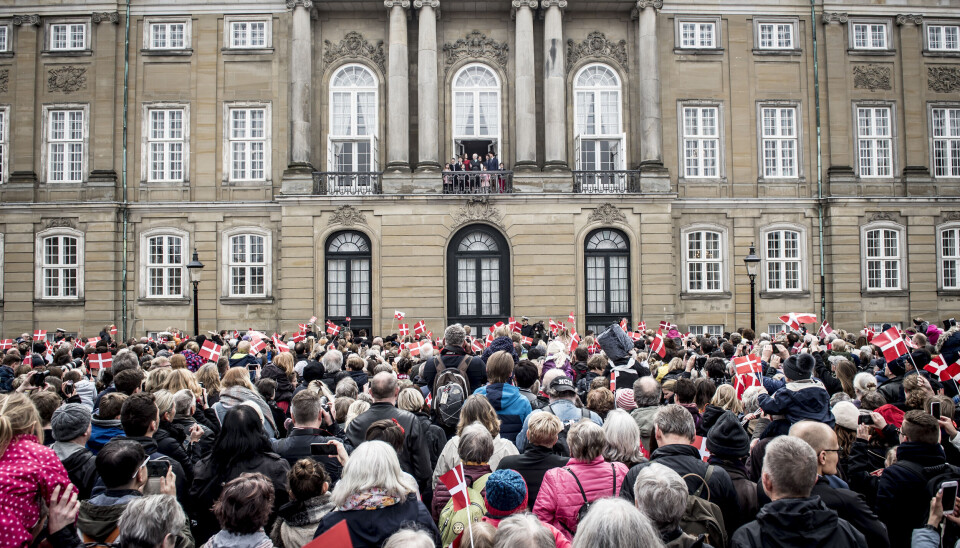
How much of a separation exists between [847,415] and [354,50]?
2801 cm

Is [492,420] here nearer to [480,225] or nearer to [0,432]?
[0,432]

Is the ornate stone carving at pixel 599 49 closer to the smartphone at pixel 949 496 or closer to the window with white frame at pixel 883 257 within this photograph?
the window with white frame at pixel 883 257

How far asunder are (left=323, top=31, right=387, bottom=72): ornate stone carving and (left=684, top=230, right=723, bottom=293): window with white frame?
15171 millimetres

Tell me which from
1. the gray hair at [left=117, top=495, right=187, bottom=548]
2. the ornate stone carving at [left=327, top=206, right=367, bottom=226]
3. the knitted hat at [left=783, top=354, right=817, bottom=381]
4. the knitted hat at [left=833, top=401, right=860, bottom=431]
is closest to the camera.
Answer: the gray hair at [left=117, top=495, right=187, bottom=548]

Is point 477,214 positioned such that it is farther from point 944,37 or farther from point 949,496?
point 949,496

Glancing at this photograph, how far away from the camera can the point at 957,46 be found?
107 feet

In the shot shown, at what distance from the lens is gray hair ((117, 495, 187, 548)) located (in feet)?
13.8

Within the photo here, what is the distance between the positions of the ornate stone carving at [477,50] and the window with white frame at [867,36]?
15.3 meters

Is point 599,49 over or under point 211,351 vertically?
over

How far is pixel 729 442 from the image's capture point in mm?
5996

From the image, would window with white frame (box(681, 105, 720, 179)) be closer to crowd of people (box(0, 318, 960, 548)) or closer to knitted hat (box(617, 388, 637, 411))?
crowd of people (box(0, 318, 960, 548))

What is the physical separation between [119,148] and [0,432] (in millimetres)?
29555

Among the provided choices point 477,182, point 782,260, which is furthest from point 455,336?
point 782,260

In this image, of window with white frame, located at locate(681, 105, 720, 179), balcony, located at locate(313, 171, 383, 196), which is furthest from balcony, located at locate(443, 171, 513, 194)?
window with white frame, located at locate(681, 105, 720, 179)
